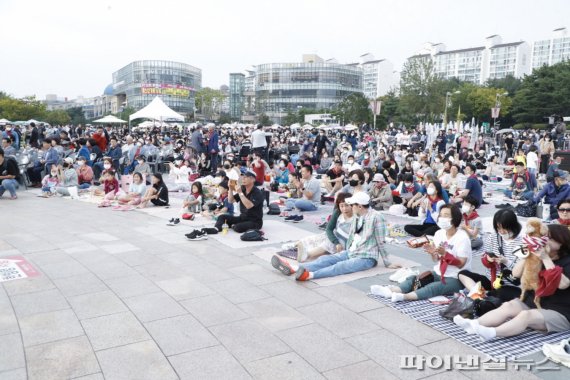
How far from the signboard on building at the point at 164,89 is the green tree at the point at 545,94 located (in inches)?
2734

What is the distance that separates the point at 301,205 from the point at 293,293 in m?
5.50

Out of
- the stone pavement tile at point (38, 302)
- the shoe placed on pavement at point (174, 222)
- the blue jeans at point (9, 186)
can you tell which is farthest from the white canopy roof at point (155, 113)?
the stone pavement tile at point (38, 302)

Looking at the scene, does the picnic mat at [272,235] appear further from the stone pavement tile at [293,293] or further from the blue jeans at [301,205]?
the stone pavement tile at [293,293]

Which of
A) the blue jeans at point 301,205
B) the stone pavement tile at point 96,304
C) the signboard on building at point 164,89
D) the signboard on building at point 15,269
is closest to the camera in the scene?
the stone pavement tile at point 96,304

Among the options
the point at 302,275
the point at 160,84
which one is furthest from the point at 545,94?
the point at 160,84

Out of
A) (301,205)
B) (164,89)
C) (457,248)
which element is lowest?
(301,205)

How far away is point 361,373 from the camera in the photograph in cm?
358

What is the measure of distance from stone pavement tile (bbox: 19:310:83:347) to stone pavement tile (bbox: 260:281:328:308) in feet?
6.51

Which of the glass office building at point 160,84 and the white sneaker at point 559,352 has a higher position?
the glass office building at point 160,84

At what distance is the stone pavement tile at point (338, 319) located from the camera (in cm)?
434

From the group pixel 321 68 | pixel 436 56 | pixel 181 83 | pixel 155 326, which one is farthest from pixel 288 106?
pixel 155 326

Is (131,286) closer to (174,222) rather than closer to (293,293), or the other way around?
(293,293)

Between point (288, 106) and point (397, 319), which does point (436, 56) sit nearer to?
point (288, 106)

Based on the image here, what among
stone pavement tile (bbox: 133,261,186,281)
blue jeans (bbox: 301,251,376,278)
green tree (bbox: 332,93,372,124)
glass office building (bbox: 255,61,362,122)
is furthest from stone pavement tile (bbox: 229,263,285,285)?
glass office building (bbox: 255,61,362,122)
